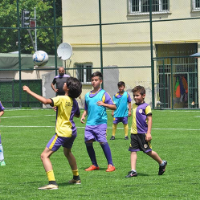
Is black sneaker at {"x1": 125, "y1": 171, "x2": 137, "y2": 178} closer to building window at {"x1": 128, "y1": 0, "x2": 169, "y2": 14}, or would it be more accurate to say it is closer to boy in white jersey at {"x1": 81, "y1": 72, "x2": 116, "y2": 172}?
boy in white jersey at {"x1": 81, "y1": 72, "x2": 116, "y2": 172}

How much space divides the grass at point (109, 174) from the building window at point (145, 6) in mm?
15548

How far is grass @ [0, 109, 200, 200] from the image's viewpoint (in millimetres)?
7648

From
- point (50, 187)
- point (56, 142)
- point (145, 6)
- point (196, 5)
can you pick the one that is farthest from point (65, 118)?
point (145, 6)

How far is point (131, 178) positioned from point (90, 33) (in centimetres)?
2477

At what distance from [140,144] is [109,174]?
2.47 feet

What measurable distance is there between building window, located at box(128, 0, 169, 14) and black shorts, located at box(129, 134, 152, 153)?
23.2 m

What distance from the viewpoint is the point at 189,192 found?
7652mm

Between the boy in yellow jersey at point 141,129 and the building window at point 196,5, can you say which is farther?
the building window at point 196,5

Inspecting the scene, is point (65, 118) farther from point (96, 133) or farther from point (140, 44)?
point (140, 44)

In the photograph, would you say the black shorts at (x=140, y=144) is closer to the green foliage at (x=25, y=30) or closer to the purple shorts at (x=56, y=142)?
the purple shorts at (x=56, y=142)

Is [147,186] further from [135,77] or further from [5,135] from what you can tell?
[135,77]

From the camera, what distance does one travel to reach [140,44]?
32.0m

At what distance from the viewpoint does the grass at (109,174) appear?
7648 millimetres

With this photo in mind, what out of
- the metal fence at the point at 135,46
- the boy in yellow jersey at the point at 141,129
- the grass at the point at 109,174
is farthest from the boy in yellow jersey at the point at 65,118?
the metal fence at the point at 135,46
